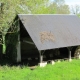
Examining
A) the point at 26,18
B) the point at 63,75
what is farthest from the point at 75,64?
the point at 26,18

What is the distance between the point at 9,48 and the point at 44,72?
6667 mm

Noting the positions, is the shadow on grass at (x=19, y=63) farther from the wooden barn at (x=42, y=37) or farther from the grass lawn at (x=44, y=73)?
the grass lawn at (x=44, y=73)

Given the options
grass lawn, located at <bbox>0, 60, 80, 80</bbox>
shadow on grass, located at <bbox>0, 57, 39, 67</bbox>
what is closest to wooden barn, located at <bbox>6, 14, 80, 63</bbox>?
shadow on grass, located at <bbox>0, 57, 39, 67</bbox>

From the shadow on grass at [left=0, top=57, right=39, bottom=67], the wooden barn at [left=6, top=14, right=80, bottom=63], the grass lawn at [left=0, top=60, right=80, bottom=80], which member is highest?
the wooden barn at [left=6, top=14, right=80, bottom=63]

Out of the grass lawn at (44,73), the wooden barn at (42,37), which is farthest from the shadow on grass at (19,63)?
the grass lawn at (44,73)

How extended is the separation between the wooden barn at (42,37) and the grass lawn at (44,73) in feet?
5.81

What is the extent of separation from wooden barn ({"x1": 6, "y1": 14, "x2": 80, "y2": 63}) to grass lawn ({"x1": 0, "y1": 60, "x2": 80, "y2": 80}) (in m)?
1.77

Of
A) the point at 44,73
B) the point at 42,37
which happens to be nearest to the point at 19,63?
the point at 42,37

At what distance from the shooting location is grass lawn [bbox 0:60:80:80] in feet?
47.9

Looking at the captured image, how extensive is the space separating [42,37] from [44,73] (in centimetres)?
414

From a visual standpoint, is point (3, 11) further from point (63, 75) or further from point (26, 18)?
point (63, 75)

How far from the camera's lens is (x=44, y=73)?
15.5 metres

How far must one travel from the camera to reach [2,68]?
1683 centimetres

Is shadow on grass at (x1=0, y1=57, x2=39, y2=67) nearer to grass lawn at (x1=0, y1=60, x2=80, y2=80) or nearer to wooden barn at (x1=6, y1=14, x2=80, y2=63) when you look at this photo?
wooden barn at (x1=6, y1=14, x2=80, y2=63)
